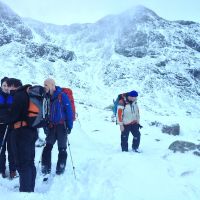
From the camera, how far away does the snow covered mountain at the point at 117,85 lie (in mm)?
7656

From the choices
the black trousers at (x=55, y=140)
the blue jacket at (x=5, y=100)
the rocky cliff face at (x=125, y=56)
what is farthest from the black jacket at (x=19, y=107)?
the rocky cliff face at (x=125, y=56)

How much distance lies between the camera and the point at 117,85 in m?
69.8

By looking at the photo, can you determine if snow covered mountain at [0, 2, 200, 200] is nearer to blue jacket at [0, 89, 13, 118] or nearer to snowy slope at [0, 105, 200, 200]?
snowy slope at [0, 105, 200, 200]

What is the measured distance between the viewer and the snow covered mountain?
25.1 ft

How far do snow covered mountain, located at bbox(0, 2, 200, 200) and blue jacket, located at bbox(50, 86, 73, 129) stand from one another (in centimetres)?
127

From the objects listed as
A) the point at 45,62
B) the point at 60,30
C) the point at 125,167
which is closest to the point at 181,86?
the point at 45,62

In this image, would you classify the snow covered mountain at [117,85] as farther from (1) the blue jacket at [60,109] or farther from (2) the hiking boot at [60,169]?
(1) the blue jacket at [60,109]

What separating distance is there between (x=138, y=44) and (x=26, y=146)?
8182 centimetres

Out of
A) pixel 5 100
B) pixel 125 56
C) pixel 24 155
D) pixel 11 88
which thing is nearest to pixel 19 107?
pixel 24 155

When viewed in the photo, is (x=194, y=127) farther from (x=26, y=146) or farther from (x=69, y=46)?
(x=69, y=46)

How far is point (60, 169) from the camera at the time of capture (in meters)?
8.44

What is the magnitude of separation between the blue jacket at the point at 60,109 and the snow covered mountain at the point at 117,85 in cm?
127

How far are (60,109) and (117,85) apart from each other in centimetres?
6183

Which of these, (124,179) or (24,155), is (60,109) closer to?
(24,155)
